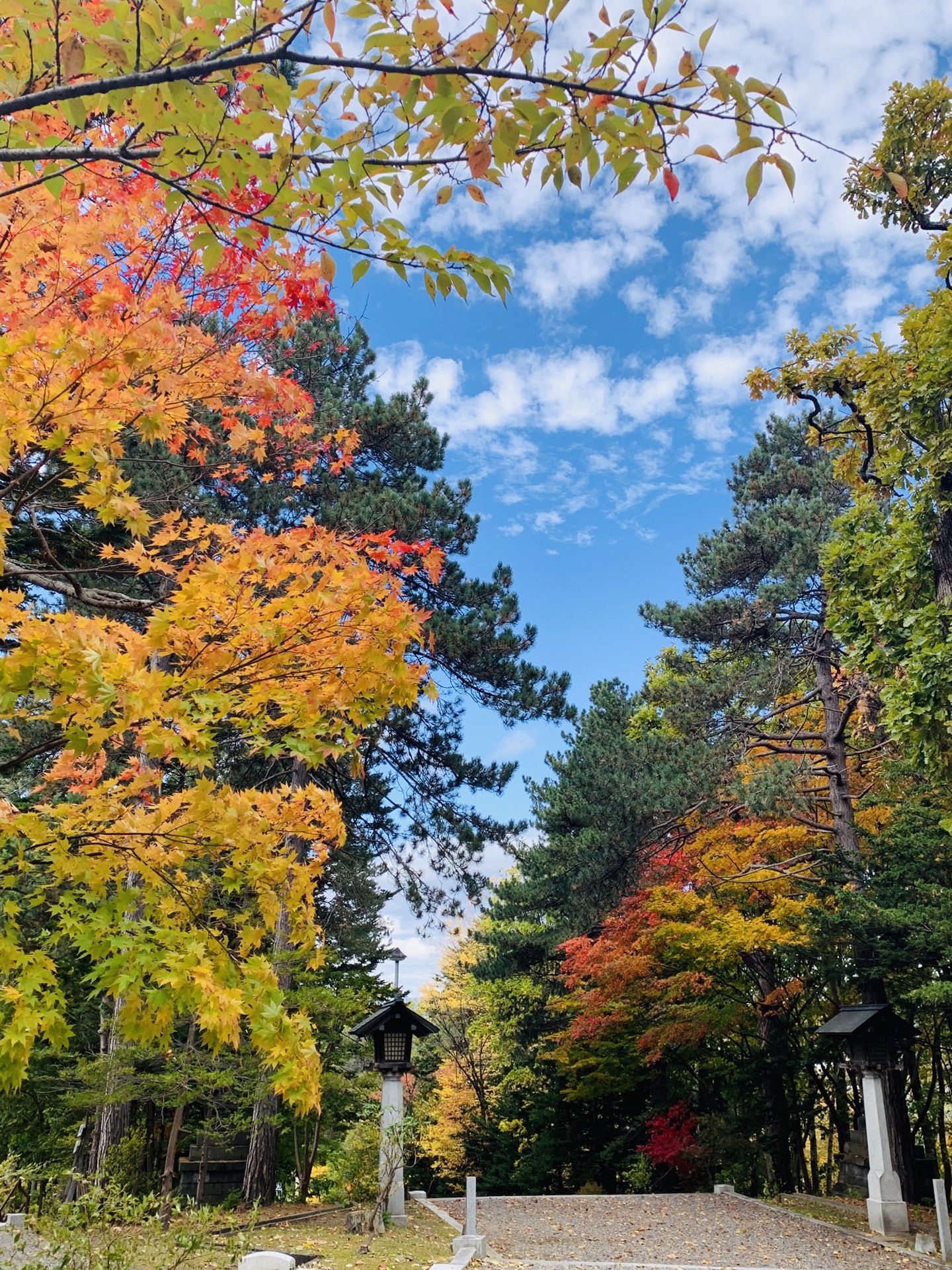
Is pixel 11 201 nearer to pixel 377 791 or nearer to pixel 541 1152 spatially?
pixel 377 791

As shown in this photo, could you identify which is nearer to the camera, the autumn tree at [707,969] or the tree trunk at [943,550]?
the tree trunk at [943,550]

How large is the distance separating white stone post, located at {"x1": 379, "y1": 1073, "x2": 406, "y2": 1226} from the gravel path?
112 centimetres

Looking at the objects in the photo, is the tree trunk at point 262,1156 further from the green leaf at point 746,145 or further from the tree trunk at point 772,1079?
the green leaf at point 746,145

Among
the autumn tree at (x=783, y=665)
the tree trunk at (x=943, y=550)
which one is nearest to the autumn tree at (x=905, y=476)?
the tree trunk at (x=943, y=550)

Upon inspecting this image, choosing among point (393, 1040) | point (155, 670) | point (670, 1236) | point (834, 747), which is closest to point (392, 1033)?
point (393, 1040)

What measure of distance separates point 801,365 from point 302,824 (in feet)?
31.1

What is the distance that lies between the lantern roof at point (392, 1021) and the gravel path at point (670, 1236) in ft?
8.44

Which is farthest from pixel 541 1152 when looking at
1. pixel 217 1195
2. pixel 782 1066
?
pixel 217 1195

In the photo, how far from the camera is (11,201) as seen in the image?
293 cm

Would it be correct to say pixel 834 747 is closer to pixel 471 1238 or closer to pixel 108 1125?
pixel 471 1238

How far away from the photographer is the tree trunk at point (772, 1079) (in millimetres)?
14164

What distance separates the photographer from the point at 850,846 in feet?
43.5

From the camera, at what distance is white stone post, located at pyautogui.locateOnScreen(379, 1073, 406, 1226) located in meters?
9.69

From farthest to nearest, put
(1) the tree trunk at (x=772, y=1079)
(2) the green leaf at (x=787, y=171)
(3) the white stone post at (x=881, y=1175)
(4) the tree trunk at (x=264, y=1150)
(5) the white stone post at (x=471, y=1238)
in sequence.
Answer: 1. (1) the tree trunk at (x=772, y=1079)
2. (4) the tree trunk at (x=264, y=1150)
3. (3) the white stone post at (x=881, y=1175)
4. (5) the white stone post at (x=471, y=1238)
5. (2) the green leaf at (x=787, y=171)
